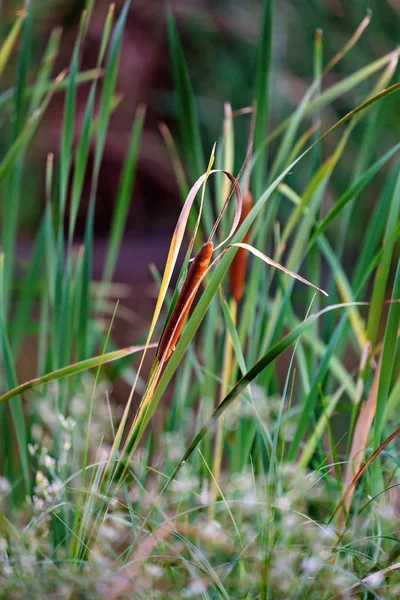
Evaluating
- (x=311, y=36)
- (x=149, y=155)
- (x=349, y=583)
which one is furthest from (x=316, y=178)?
(x=149, y=155)

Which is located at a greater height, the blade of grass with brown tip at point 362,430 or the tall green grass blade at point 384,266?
the tall green grass blade at point 384,266

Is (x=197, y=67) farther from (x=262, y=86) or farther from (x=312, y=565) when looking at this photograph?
(x=312, y=565)

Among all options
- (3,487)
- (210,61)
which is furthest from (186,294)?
(210,61)

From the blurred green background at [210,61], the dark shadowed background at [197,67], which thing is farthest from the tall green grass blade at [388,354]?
the blurred green background at [210,61]

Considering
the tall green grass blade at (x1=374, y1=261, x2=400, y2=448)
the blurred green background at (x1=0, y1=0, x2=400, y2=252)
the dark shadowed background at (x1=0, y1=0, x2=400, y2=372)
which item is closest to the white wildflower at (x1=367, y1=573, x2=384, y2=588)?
the tall green grass blade at (x1=374, y1=261, x2=400, y2=448)

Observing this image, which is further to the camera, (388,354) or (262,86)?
(262,86)

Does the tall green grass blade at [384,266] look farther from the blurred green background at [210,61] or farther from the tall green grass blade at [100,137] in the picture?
the blurred green background at [210,61]

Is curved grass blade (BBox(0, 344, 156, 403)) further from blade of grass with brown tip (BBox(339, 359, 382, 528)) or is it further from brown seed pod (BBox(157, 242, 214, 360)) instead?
blade of grass with brown tip (BBox(339, 359, 382, 528))

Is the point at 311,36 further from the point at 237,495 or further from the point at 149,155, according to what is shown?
the point at 237,495
